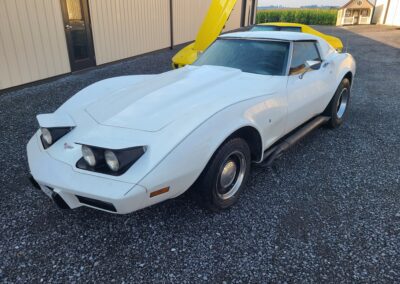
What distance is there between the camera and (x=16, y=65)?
20.8 ft

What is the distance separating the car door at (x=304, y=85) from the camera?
3203mm

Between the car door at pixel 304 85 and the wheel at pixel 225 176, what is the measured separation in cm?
81

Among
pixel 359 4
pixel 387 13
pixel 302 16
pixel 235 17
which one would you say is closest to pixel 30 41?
pixel 235 17

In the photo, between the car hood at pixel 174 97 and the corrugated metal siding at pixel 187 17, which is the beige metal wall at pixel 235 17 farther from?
the car hood at pixel 174 97

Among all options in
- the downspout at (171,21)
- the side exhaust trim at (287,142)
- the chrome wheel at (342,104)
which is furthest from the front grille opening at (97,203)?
the downspout at (171,21)

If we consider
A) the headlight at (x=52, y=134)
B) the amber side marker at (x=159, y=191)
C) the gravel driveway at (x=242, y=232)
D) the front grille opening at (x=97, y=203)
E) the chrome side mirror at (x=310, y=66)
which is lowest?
the gravel driveway at (x=242, y=232)

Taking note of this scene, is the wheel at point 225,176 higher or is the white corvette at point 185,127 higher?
the white corvette at point 185,127

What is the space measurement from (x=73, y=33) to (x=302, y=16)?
33.6m

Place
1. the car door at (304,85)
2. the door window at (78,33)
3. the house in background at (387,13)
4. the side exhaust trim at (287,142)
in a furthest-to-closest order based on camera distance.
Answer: the house in background at (387,13), the door window at (78,33), the car door at (304,85), the side exhaust trim at (287,142)

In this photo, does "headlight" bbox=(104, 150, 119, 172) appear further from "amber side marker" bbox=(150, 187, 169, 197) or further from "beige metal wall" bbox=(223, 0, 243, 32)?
"beige metal wall" bbox=(223, 0, 243, 32)

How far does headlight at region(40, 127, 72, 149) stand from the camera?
2.46 m

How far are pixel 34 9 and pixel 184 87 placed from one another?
17.9ft

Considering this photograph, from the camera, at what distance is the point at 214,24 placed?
295 inches

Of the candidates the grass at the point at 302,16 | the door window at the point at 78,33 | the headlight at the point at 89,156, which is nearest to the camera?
the headlight at the point at 89,156
